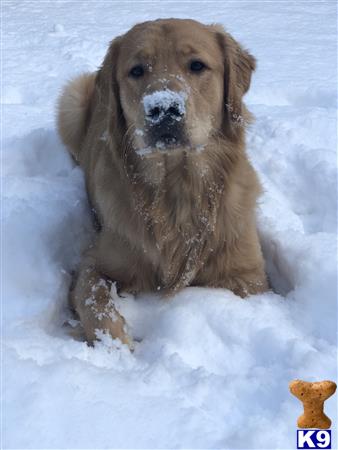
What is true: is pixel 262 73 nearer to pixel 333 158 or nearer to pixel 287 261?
pixel 333 158

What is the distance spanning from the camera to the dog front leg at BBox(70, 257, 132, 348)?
8.96ft

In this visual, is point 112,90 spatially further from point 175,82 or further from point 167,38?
point 175,82

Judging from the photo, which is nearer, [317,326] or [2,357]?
[2,357]

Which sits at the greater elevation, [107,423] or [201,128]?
[201,128]

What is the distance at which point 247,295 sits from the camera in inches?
120

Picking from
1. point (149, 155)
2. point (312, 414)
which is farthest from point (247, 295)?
point (312, 414)

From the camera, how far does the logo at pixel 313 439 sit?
1.93 meters

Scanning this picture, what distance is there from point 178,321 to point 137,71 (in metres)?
1.28

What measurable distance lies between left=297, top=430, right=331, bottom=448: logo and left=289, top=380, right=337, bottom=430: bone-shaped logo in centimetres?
2

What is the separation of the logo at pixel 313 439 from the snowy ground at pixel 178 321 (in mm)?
34

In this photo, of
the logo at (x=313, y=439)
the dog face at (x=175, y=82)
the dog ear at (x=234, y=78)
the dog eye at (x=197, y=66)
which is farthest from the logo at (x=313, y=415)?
the dog eye at (x=197, y=66)

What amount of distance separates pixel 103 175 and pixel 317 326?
1.41 metres

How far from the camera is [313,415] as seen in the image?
193 cm

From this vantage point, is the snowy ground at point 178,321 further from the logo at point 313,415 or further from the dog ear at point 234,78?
the dog ear at point 234,78
